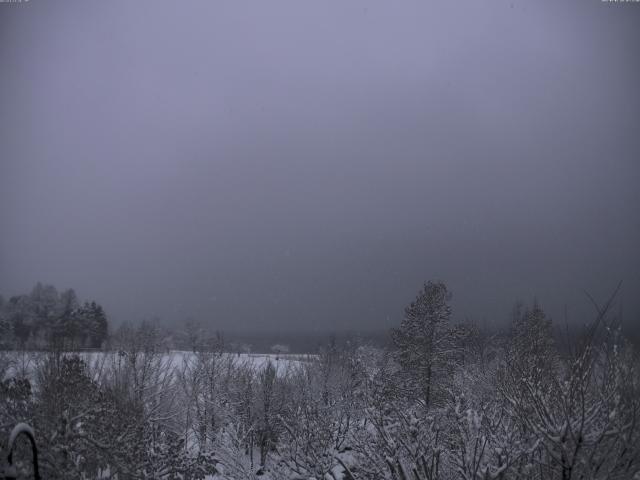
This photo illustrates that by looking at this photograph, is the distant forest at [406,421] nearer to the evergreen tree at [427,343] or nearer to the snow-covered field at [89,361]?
the evergreen tree at [427,343]

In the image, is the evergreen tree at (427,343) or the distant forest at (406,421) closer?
the distant forest at (406,421)

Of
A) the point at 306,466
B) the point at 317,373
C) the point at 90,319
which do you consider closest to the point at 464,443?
the point at 306,466

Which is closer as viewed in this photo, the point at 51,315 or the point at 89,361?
the point at 89,361

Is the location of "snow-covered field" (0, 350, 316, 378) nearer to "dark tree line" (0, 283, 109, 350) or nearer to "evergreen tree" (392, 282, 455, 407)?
"evergreen tree" (392, 282, 455, 407)

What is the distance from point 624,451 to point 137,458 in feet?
46.4

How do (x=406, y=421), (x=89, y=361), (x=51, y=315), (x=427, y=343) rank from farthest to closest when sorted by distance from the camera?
(x=51, y=315) < (x=89, y=361) < (x=427, y=343) < (x=406, y=421)

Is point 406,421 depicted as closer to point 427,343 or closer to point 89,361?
point 427,343

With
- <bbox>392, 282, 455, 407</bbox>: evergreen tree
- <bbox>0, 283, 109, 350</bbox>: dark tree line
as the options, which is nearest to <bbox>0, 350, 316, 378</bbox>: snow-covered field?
<bbox>392, 282, 455, 407</bbox>: evergreen tree

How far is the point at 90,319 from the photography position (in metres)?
74.7

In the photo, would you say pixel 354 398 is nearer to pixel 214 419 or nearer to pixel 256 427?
pixel 256 427

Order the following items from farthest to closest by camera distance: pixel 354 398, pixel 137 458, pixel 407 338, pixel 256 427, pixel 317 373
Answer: pixel 317 373, pixel 256 427, pixel 407 338, pixel 354 398, pixel 137 458

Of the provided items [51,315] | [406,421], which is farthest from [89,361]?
[51,315]

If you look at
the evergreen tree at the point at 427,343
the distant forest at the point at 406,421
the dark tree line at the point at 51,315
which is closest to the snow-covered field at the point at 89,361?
the distant forest at the point at 406,421

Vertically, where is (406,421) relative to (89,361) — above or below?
above
